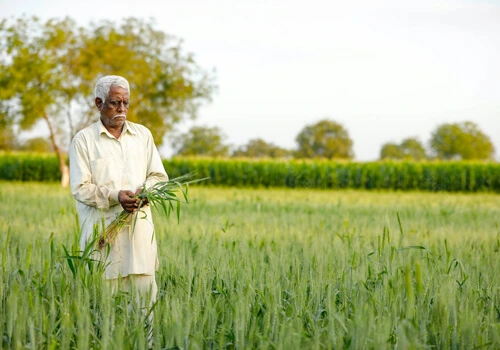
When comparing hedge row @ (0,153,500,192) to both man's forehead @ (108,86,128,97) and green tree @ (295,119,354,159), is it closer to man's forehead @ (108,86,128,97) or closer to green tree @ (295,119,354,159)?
man's forehead @ (108,86,128,97)

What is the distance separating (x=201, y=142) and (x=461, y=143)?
41339 millimetres

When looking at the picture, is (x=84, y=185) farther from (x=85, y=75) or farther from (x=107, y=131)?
(x=85, y=75)

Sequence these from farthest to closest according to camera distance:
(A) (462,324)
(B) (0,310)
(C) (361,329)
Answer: (B) (0,310) → (A) (462,324) → (C) (361,329)

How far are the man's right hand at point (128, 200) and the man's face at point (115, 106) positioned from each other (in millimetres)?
490

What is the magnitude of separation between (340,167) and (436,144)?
63.4 meters

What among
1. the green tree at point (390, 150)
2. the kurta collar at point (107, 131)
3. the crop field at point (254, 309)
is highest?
the green tree at point (390, 150)

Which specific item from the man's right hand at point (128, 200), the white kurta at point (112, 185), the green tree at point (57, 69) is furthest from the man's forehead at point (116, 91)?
the green tree at point (57, 69)

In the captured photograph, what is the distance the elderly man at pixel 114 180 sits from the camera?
3.43 m

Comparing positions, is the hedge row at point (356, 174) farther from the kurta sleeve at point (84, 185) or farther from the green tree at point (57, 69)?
the kurta sleeve at point (84, 185)

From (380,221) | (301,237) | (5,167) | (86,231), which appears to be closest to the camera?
(86,231)

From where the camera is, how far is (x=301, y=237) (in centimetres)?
679

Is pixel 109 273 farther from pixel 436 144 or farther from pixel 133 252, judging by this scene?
pixel 436 144

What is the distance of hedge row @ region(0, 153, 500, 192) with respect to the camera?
104 feet

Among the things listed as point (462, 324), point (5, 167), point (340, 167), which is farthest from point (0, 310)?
point (5, 167)
